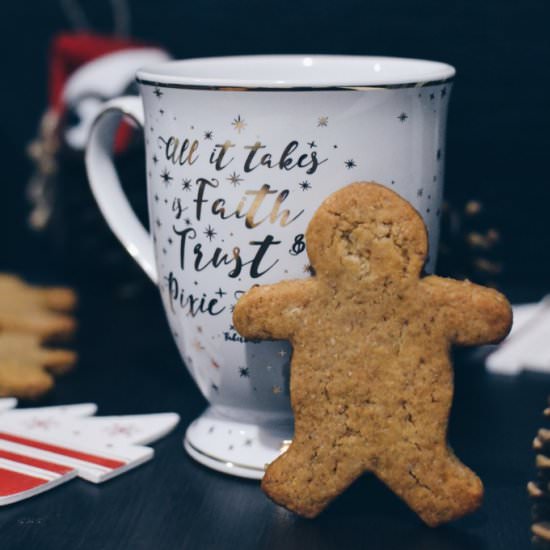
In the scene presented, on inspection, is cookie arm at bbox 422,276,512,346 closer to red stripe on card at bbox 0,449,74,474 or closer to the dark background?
red stripe on card at bbox 0,449,74,474

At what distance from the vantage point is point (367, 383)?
1.94 feet

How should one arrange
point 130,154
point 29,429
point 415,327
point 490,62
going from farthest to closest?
point 490,62 < point 130,154 < point 29,429 < point 415,327

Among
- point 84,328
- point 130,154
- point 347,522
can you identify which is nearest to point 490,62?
point 130,154

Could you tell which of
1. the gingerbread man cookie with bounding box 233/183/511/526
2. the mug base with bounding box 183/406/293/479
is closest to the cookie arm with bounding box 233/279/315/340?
Result: the gingerbread man cookie with bounding box 233/183/511/526

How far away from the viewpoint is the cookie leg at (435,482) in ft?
1.92

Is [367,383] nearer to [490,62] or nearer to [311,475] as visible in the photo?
[311,475]

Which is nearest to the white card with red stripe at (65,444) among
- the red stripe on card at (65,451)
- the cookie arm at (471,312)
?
the red stripe on card at (65,451)

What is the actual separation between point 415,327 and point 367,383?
1.7 inches

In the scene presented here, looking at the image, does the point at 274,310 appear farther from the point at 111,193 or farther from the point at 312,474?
the point at 111,193

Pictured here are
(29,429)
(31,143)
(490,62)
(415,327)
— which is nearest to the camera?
(415,327)

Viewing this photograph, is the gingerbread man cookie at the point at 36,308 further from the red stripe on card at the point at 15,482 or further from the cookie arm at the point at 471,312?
the cookie arm at the point at 471,312

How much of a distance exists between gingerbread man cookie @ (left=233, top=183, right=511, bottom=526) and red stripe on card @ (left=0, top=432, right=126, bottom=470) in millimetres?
127

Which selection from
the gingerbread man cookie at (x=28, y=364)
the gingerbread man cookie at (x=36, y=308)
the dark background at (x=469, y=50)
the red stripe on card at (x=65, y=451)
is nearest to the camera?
the red stripe on card at (x=65, y=451)

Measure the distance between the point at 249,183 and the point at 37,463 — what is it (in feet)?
0.75
